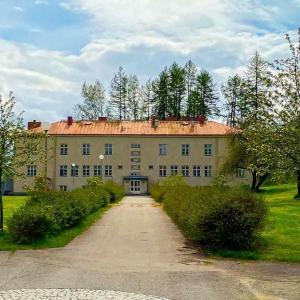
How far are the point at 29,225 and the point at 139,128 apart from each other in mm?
60351

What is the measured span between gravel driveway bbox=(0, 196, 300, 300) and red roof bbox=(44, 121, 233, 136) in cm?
5752

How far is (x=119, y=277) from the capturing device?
35.8 feet

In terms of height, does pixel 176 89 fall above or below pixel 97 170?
above

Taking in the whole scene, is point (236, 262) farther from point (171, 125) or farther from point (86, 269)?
point (171, 125)

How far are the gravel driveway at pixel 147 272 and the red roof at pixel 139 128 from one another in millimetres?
57518

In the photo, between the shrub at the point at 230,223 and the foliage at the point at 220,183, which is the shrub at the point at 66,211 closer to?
the shrub at the point at 230,223

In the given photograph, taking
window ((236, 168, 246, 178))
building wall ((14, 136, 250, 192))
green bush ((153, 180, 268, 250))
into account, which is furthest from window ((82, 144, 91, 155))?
green bush ((153, 180, 268, 250))

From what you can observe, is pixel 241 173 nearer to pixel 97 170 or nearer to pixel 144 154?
pixel 144 154

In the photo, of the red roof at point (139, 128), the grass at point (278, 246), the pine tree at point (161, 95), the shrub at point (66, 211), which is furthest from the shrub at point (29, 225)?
the pine tree at point (161, 95)

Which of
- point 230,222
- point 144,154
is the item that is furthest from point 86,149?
point 230,222

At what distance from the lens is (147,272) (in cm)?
1153

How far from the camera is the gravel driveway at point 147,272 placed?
9664 millimetres

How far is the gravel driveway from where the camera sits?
9664 mm

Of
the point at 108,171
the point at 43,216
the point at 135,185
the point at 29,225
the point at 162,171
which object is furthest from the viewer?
the point at 162,171
